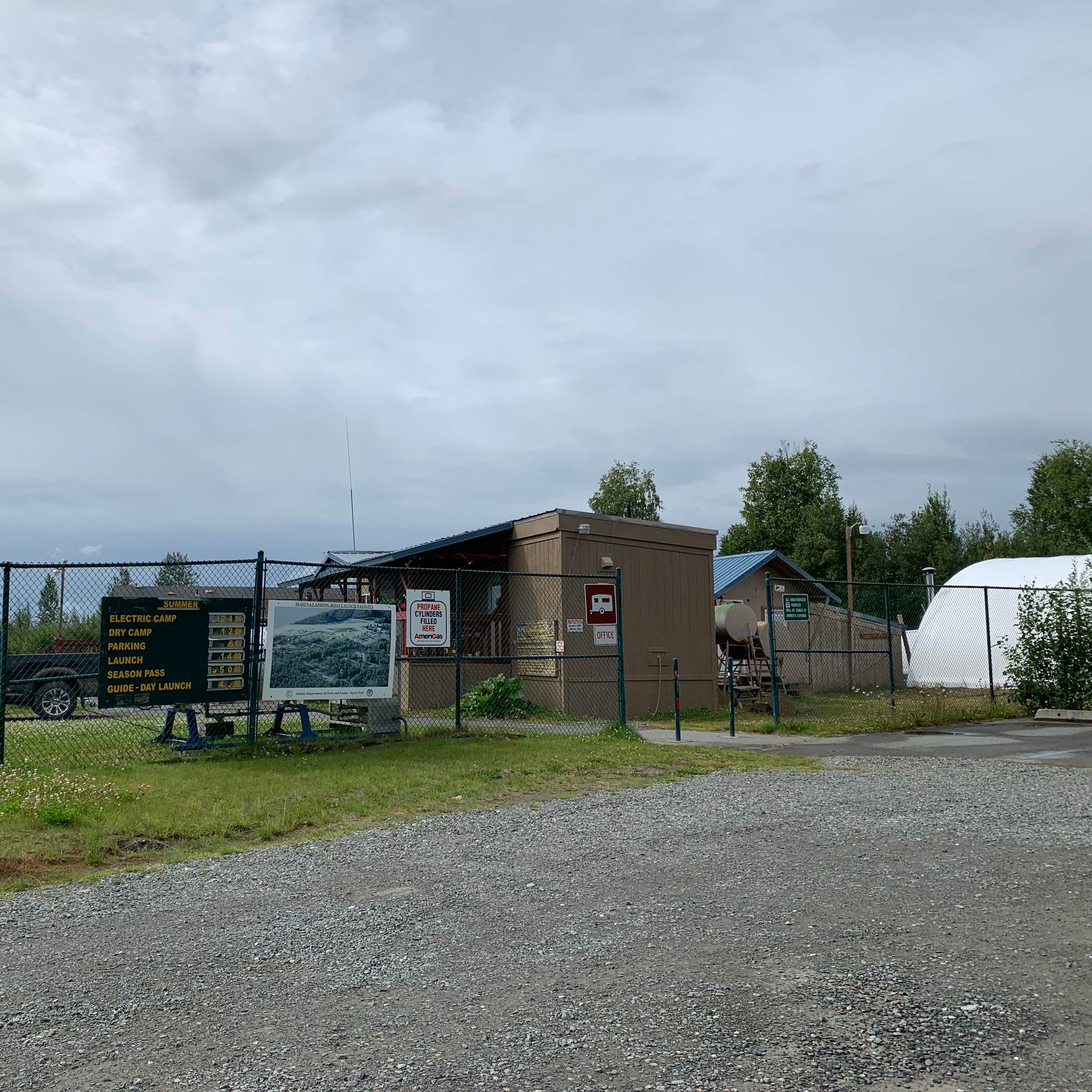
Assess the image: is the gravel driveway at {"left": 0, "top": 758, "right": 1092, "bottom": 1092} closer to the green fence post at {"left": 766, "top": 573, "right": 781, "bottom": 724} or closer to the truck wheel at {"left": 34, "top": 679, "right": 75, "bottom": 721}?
the green fence post at {"left": 766, "top": 573, "right": 781, "bottom": 724}

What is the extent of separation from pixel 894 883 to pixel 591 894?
175 centimetres

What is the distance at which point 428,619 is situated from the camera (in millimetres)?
13766

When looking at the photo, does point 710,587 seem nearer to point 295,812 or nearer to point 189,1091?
point 295,812

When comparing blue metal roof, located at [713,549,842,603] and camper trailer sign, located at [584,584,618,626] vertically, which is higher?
blue metal roof, located at [713,549,842,603]

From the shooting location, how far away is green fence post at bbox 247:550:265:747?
1184 centimetres

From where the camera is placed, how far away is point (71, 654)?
40.3 ft

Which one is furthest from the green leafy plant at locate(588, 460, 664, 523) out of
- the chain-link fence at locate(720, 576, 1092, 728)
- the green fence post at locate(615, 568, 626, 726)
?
the green fence post at locate(615, 568, 626, 726)

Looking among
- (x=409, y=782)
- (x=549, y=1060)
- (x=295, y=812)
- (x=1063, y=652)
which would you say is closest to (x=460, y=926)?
(x=549, y=1060)

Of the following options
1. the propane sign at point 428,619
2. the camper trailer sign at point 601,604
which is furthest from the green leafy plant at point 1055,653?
the propane sign at point 428,619

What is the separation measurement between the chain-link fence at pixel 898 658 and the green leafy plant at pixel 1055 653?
0.02m

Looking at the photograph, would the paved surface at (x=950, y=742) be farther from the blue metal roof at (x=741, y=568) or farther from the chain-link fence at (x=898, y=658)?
the blue metal roof at (x=741, y=568)

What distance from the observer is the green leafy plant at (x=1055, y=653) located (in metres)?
17.4

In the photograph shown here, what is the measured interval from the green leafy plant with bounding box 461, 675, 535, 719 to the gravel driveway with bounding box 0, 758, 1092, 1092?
10546 millimetres

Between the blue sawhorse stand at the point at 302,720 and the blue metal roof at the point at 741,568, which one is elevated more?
the blue metal roof at the point at 741,568
